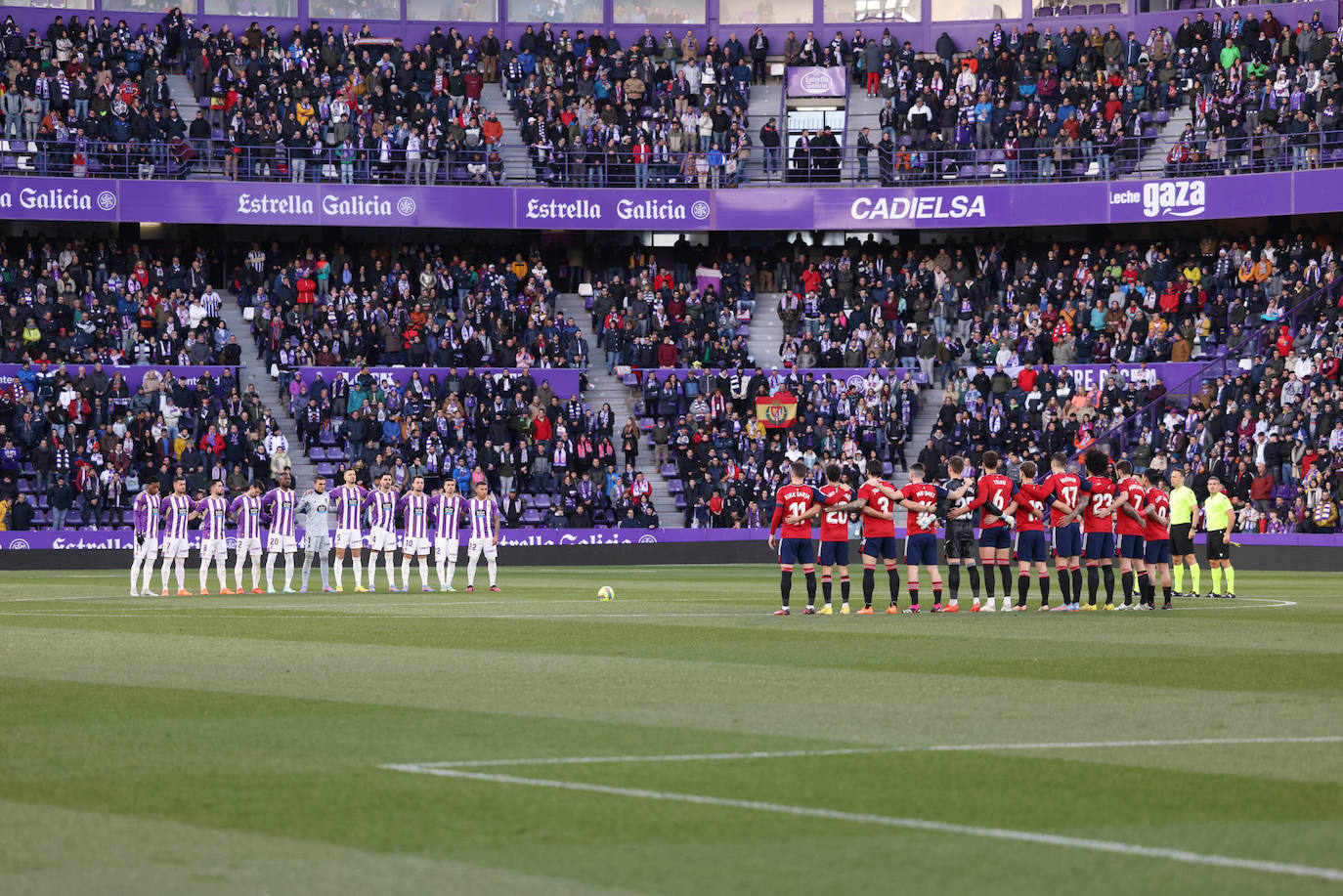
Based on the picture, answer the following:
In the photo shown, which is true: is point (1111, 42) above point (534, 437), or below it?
above

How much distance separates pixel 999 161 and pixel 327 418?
20350 mm

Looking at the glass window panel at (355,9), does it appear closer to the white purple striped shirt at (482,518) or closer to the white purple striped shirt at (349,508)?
the white purple striped shirt at (349,508)

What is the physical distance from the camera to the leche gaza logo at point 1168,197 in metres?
48.2

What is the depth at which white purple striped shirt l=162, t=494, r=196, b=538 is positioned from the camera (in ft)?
100.0

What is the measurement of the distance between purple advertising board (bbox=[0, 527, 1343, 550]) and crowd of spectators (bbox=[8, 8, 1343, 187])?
1271 centimetres

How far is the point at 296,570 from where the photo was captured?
3919 cm

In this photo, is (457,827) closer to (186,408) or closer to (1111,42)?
(186,408)

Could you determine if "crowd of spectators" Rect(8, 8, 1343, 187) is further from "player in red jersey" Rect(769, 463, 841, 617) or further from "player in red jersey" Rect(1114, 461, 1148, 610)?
"player in red jersey" Rect(769, 463, 841, 617)

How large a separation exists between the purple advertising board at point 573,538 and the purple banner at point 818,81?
16.3 metres

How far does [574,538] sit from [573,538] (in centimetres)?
2

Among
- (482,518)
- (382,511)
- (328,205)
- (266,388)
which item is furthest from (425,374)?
(482,518)

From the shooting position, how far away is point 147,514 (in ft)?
97.9

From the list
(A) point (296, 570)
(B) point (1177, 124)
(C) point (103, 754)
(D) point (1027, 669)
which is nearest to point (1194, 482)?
(B) point (1177, 124)

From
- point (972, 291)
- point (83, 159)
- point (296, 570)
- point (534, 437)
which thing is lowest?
point (296, 570)
